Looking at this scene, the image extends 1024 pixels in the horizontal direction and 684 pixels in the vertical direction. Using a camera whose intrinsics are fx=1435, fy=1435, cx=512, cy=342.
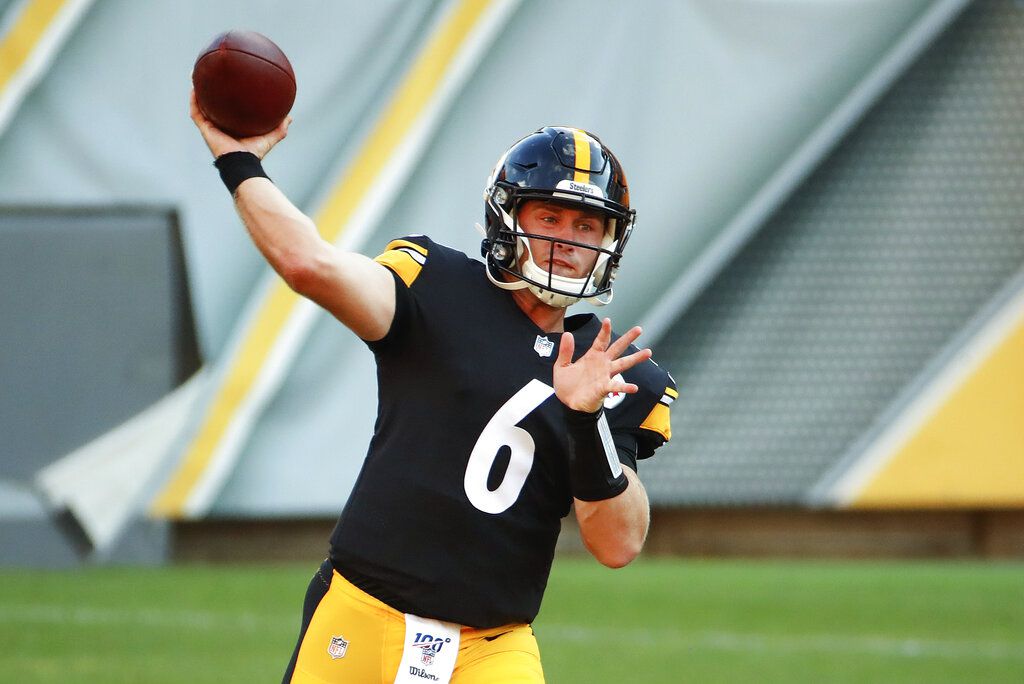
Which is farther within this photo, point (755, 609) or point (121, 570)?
point (121, 570)

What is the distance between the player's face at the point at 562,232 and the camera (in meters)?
3.09

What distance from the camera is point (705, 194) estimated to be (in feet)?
33.1

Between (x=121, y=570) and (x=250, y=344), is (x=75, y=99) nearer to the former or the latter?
(x=250, y=344)

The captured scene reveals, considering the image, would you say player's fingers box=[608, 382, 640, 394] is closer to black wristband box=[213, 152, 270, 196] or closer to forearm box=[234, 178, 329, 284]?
forearm box=[234, 178, 329, 284]

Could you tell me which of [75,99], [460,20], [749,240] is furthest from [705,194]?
[75,99]

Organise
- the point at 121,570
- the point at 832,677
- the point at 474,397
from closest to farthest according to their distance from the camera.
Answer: the point at 474,397 → the point at 832,677 → the point at 121,570

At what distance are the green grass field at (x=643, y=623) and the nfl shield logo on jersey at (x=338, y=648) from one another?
3.28m

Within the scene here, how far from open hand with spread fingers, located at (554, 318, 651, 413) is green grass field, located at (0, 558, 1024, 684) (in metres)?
3.66

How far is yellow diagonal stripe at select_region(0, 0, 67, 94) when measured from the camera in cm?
924

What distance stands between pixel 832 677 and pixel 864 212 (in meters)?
4.83

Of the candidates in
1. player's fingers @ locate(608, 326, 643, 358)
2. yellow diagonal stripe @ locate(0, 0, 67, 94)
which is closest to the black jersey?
player's fingers @ locate(608, 326, 643, 358)

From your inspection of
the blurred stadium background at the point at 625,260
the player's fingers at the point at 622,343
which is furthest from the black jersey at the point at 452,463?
the blurred stadium background at the point at 625,260

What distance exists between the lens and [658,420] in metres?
3.21

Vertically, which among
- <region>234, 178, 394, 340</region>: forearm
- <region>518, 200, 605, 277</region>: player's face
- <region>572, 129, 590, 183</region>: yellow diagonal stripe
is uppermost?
<region>572, 129, 590, 183</region>: yellow diagonal stripe
